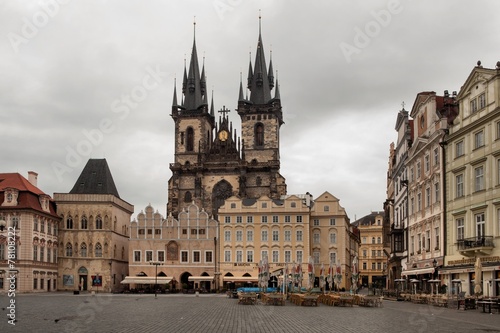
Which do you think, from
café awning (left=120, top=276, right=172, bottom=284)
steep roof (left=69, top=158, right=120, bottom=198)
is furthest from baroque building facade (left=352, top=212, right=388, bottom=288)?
café awning (left=120, top=276, right=172, bottom=284)

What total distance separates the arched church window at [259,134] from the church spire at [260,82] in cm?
422

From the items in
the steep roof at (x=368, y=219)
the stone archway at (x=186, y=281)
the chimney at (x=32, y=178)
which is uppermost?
the chimney at (x=32, y=178)

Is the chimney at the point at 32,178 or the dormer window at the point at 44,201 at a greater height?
the chimney at the point at 32,178

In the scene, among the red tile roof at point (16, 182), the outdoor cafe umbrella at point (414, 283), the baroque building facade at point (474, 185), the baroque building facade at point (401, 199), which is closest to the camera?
the baroque building facade at point (474, 185)

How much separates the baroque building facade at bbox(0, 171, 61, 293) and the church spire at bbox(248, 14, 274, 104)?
4088cm

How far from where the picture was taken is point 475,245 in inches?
1622

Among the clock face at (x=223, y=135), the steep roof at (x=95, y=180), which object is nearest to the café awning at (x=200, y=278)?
the steep roof at (x=95, y=180)

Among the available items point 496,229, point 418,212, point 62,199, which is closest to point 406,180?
point 418,212

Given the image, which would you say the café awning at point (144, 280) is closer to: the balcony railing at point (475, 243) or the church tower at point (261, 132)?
the church tower at point (261, 132)

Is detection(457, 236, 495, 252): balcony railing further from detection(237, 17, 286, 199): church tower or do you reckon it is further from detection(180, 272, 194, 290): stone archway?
detection(237, 17, 286, 199): church tower

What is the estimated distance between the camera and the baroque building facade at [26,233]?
261 ft

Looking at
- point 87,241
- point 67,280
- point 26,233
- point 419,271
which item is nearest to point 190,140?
point 87,241

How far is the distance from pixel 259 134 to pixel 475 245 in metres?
72.8

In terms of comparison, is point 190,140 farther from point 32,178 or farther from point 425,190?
point 425,190
